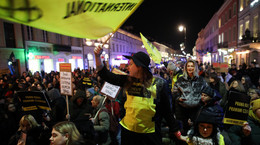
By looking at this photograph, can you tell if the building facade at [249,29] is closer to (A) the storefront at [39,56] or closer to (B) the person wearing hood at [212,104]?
(B) the person wearing hood at [212,104]

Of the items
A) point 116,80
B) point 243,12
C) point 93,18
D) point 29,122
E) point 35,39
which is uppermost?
point 243,12

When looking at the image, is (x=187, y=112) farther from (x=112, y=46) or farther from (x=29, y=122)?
(x=112, y=46)

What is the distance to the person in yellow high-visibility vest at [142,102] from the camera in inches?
84.8

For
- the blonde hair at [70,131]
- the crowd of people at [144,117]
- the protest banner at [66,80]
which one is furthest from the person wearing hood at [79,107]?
the blonde hair at [70,131]

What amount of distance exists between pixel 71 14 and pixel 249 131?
10.3 ft

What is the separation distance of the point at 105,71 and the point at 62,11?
848 millimetres

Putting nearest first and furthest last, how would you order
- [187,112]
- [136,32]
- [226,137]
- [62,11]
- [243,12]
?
1. [62,11]
2. [226,137]
3. [187,112]
4. [243,12]
5. [136,32]

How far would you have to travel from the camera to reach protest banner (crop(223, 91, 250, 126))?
274cm

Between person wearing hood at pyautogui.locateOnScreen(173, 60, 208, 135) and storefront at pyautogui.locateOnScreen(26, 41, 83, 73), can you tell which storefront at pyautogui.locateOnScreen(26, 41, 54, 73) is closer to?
storefront at pyautogui.locateOnScreen(26, 41, 83, 73)

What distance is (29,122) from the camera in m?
3.30

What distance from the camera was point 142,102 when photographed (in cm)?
215

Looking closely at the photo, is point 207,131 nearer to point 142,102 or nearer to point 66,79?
point 142,102

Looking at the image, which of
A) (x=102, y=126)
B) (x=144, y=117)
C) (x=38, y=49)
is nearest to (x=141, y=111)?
(x=144, y=117)

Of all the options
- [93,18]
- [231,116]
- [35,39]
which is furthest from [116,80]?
[35,39]
